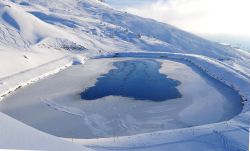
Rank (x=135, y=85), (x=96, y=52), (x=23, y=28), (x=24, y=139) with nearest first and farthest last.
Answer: (x=24, y=139)
(x=135, y=85)
(x=23, y=28)
(x=96, y=52)

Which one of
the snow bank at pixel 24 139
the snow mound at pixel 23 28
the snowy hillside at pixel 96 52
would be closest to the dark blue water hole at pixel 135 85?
the snowy hillside at pixel 96 52

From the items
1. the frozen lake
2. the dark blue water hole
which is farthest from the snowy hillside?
the dark blue water hole

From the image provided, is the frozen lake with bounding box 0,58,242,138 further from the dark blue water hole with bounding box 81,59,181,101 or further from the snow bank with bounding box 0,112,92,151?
the snow bank with bounding box 0,112,92,151

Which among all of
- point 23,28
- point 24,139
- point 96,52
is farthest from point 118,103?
point 23,28

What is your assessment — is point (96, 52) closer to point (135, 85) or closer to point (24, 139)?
point (135, 85)

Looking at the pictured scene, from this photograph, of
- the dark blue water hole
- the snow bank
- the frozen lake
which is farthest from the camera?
the dark blue water hole

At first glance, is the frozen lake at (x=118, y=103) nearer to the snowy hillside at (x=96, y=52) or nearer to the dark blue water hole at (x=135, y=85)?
the dark blue water hole at (x=135, y=85)

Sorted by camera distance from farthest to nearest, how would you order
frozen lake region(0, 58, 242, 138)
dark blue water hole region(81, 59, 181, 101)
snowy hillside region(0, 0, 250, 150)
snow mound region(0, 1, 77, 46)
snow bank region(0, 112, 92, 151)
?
snow mound region(0, 1, 77, 46) → dark blue water hole region(81, 59, 181, 101) → frozen lake region(0, 58, 242, 138) → snowy hillside region(0, 0, 250, 150) → snow bank region(0, 112, 92, 151)
